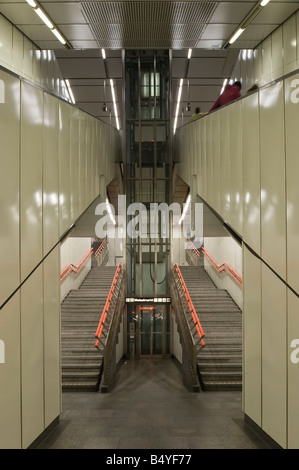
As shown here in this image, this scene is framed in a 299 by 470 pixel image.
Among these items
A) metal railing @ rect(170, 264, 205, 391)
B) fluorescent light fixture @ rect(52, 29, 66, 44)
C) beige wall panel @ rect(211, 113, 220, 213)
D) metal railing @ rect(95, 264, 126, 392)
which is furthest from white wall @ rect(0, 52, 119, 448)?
metal railing @ rect(170, 264, 205, 391)

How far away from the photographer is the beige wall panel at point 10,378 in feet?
16.0

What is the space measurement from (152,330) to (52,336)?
9.55 metres

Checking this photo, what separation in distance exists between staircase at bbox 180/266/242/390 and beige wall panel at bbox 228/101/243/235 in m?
4.09

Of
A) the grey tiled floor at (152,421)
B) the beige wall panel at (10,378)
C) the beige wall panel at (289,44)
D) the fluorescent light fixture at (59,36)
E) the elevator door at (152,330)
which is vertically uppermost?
the fluorescent light fixture at (59,36)

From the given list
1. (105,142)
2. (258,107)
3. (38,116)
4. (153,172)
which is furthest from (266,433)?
(153,172)

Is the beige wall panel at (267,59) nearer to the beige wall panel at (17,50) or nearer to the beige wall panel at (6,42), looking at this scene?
the beige wall panel at (17,50)

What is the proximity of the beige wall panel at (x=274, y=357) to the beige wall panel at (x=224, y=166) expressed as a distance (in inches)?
70.4

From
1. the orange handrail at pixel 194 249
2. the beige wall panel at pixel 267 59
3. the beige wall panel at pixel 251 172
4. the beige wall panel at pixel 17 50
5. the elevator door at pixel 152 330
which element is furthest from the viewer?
the orange handrail at pixel 194 249

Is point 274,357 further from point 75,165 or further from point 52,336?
point 75,165

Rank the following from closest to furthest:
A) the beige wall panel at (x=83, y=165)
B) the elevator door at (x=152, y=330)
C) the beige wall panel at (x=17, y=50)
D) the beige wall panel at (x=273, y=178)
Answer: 1. the beige wall panel at (x=273, y=178)
2. the beige wall panel at (x=17, y=50)
3. the beige wall panel at (x=83, y=165)
4. the elevator door at (x=152, y=330)

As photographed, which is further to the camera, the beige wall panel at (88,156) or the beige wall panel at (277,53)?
the beige wall panel at (88,156)

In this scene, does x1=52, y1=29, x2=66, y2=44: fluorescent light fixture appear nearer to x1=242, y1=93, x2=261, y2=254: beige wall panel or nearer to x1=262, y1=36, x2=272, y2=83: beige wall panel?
x1=242, y1=93, x2=261, y2=254: beige wall panel

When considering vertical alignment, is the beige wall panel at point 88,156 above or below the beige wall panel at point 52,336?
above

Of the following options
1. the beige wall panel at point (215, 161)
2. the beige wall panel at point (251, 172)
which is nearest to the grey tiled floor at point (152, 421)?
the beige wall panel at point (251, 172)
